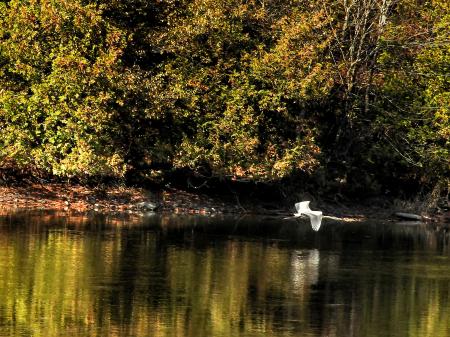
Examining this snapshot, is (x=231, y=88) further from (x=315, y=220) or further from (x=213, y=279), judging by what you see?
(x=213, y=279)

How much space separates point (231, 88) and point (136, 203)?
5.64 metres

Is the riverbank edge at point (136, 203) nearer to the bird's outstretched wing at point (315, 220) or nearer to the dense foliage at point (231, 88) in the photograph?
the dense foliage at point (231, 88)

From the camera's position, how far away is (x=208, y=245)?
111 ft

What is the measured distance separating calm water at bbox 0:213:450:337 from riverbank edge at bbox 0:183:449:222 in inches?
112

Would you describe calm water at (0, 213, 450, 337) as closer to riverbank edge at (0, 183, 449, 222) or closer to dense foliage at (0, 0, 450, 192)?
riverbank edge at (0, 183, 449, 222)

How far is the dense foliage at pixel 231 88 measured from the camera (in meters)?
41.0

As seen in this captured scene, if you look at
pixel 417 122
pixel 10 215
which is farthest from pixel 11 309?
pixel 417 122

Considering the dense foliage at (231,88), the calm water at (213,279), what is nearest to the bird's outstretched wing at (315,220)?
the calm water at (213,279)

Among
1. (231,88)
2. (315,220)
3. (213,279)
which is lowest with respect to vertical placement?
(213,279)

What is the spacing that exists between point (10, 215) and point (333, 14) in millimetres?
15731

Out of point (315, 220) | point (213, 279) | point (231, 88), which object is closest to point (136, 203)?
point (231, 88)

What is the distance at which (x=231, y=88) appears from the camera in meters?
44.0

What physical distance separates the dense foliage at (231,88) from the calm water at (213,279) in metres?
3.82

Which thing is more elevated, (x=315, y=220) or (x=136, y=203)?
(x=136, y=203)
